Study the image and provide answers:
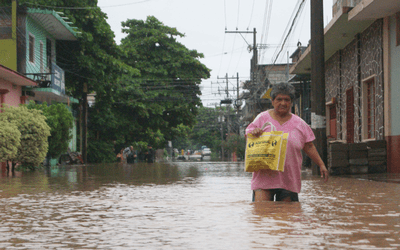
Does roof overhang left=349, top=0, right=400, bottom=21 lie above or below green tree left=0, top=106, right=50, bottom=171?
above

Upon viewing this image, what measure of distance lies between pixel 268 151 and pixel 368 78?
1148 cm

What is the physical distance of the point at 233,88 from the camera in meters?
67.1

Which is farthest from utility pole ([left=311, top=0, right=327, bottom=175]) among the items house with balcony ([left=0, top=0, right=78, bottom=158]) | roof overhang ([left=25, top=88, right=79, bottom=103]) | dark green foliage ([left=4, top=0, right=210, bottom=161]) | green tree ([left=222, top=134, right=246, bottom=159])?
green tree ([left=222, top=134, right=246, bottom=159])

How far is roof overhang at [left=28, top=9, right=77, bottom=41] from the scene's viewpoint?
26469mm

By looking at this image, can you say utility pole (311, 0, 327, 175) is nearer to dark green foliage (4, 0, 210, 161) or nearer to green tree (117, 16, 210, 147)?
dark green foliage (4, 0, 210, 161)

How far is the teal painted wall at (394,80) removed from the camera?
550 inches

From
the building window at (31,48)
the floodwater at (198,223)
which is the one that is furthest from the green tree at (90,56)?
the floodwater at (198,223)

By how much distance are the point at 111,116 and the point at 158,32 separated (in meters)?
9.36

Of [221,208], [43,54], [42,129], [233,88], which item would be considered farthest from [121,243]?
[233,88]

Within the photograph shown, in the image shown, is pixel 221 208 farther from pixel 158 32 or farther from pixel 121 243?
pixel 158 32

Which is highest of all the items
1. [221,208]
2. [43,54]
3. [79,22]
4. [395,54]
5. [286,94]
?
[79,22]

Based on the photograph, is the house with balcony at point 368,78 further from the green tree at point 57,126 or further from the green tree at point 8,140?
the green tree at point 57,126

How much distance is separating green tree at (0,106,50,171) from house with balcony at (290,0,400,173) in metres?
8.99

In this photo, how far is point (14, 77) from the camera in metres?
23.4
